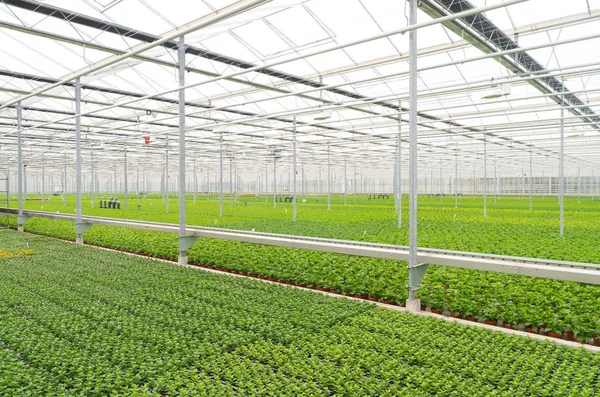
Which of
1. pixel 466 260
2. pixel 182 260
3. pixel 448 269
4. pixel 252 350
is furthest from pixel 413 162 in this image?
pixel 182 260

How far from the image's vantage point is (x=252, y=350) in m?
5.22

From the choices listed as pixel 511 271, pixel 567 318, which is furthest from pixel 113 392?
pixel 567 318

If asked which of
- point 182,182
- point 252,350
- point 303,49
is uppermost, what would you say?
point 303,49

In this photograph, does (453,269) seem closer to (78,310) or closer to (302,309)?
(302,309)

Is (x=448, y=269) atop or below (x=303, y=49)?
below

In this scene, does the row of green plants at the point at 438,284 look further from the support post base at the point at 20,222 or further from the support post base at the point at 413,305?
the support post base at the point at 20,222

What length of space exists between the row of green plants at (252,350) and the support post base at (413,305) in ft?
1.17

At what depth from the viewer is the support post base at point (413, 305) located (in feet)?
22.5

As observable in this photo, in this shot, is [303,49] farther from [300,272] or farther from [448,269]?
[448,269]

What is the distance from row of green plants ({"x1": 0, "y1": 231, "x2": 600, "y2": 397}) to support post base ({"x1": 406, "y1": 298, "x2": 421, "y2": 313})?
1.17ft

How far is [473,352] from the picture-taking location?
5.05 metres

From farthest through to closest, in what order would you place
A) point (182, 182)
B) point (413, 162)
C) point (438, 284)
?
point (182, 182), point (438, 284), point (413, 162)

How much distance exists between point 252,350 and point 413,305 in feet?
9.62

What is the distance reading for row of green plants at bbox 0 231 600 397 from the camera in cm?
432
